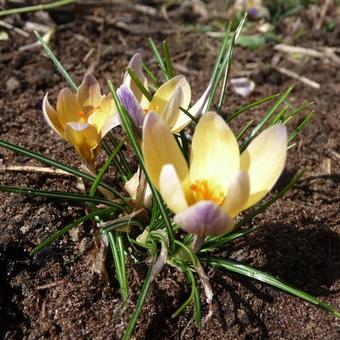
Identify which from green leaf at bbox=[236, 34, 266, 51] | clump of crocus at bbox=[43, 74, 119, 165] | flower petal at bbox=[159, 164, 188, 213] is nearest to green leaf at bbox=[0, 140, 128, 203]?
clump of crocus at bbox=[43, 74, 119, 165]

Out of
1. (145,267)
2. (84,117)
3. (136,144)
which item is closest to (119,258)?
(145,267)

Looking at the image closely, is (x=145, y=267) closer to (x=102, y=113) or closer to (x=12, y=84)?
(x=102, y=113)

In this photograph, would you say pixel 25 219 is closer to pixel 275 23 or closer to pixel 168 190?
pixel 168 190

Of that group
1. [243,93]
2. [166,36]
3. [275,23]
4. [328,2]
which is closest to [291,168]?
[243,93]

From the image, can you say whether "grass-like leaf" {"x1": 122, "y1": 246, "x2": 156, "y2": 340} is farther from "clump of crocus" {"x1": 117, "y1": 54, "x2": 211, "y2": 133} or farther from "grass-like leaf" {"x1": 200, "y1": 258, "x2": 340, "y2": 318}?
"clump of crocus" {"x1": 117, "y1": 54, "x2": 211, "y2": 133}

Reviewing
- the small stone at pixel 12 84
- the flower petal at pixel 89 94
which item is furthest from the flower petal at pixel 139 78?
the small stone at pixel 12 84
